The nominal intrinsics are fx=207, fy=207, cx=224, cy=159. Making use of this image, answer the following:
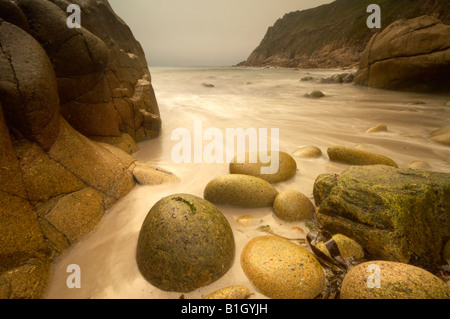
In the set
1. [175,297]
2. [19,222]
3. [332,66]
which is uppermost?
[332,66]

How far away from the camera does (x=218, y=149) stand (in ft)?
13.9

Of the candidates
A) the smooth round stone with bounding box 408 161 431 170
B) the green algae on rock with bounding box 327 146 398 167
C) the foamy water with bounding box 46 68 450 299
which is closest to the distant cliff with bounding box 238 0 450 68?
the foamy water with bounding box 46 68 450 299

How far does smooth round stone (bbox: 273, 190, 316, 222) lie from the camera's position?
213cm

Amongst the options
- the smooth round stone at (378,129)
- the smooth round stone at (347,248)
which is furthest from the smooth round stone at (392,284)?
the smooth round stone at (378,129)

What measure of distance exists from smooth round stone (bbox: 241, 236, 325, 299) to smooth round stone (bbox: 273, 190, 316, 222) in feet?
1.60

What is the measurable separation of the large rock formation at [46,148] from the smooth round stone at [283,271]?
5.09ft

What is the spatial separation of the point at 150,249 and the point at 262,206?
49.1 inches

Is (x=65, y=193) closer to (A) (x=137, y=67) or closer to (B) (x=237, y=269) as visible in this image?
(B) (x=237, y=269)

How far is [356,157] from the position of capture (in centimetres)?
322

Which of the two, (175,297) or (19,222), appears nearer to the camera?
(175,297)

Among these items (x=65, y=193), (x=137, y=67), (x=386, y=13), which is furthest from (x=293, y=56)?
(x=65, y=193)

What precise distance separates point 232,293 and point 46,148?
2237 mm

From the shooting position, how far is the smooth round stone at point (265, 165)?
2881 mm

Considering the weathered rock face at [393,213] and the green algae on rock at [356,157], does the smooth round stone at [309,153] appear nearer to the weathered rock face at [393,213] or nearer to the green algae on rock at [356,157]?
the green algae on rock at [356,157]
